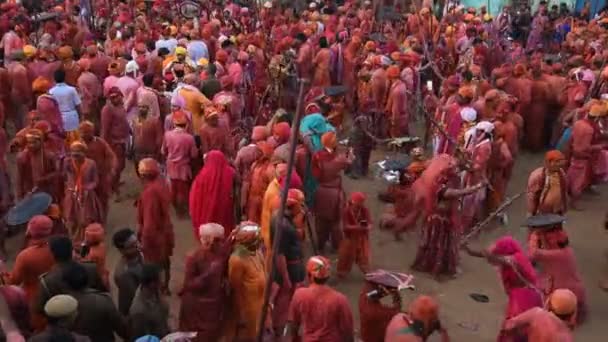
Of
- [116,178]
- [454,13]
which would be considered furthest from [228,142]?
[454,13]

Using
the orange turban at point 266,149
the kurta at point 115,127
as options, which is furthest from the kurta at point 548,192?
the kurta at point 115,127

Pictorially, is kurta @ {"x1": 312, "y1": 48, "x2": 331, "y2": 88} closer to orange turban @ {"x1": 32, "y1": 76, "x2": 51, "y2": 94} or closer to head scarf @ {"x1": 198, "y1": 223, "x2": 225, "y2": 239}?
orange turban @ {"x1": 32, "y1": 76, "x2": 51, "y2": 94}

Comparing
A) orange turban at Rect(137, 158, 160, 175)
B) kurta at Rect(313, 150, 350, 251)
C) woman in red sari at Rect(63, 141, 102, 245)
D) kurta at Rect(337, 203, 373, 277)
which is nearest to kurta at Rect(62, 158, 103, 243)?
woman in red sari at Rect(63, 141, 102, 245)

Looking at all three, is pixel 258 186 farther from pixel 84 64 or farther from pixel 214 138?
pixel 84 64

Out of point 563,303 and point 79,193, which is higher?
point 563,303

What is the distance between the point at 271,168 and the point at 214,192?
0.59m

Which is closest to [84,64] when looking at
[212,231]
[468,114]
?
[468,114]

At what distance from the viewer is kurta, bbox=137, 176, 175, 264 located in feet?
21.5

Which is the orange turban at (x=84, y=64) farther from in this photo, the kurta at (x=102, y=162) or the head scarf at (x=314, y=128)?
the head scarf at (x=314, y=128)

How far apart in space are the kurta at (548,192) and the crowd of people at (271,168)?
0.02 m

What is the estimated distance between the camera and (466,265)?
8.19m

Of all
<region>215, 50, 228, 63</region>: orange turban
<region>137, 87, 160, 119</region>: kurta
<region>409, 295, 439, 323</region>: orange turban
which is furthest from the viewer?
<region>215, 50, 228, 63</region>: orange turban

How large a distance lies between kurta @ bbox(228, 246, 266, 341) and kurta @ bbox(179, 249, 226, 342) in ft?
0.29

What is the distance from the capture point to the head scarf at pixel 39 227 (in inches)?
220
